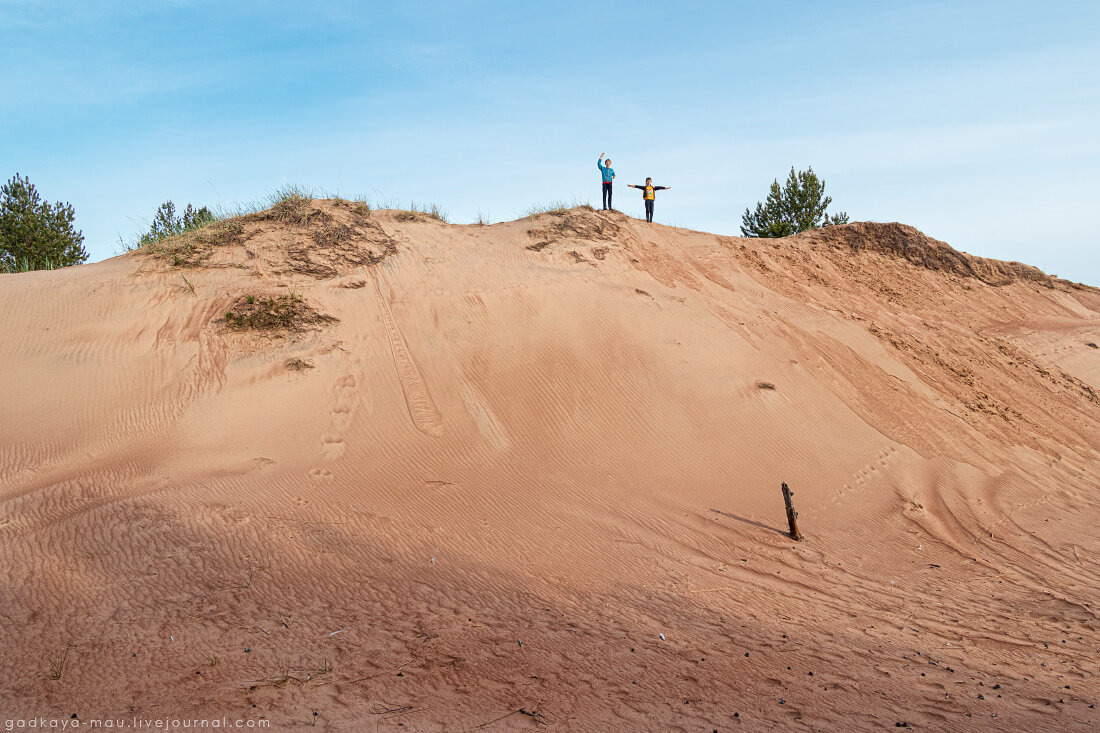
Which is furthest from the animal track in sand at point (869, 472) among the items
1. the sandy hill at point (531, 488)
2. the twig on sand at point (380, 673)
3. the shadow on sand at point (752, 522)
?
the twig on sand at point (380, 673)

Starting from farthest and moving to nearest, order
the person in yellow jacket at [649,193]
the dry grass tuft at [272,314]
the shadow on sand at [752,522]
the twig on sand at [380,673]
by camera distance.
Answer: the person in yellow jacket at [649,193] → the dry grass tuft at [272,314] → the shadow on sand at [752,522] → the twig on sand at [380,673]

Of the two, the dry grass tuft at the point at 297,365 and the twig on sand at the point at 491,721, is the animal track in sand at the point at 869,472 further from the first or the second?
the dry grass tuft at the point at 297,365

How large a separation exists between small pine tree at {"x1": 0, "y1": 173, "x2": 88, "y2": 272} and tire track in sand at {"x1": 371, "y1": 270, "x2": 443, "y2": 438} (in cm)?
1492

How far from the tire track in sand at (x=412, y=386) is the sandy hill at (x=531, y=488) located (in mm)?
56

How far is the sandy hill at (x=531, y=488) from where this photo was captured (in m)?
4.55

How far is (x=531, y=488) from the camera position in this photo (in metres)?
8.14

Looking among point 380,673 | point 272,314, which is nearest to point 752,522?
point 380,673

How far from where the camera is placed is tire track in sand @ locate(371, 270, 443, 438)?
30.1 ft

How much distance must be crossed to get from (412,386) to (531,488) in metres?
2.63

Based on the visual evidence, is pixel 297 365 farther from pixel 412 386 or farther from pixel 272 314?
pixel 412 386

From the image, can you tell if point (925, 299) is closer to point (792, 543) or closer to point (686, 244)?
point (686, 244)

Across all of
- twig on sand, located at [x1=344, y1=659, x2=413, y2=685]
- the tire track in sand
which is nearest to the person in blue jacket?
the tire track in sand

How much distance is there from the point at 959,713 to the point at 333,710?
12.4 feet

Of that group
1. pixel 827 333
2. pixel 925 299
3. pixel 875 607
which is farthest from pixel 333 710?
pixel 925 299
